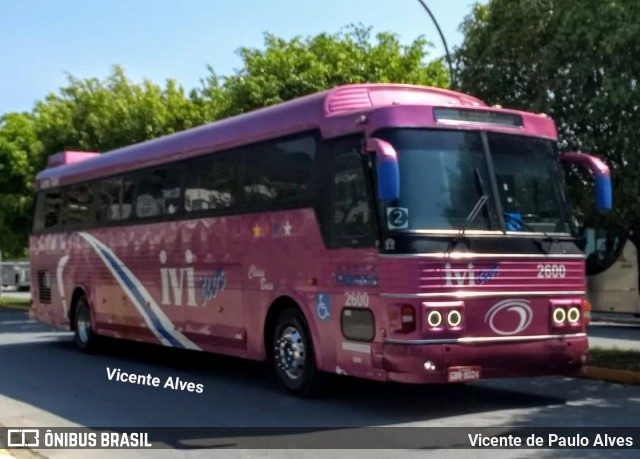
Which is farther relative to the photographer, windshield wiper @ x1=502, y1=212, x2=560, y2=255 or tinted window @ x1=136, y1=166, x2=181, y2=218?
tinted window @ x1=136, y1=166, x2=181, y2=218

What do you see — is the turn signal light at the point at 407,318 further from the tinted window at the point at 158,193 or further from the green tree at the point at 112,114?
the green tree at the point at 112,114

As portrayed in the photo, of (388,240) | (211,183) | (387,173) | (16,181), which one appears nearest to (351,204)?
(388,240)

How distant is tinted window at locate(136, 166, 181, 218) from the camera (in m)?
14.6

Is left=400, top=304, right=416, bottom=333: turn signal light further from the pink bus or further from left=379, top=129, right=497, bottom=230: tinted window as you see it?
left=379, top=129, right=497, bottom=230: tinted window

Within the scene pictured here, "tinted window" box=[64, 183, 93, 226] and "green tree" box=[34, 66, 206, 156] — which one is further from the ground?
"green tree" box=[34, 66, 206, 156]

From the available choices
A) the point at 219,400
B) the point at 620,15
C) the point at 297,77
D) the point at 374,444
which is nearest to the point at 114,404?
the point at 219,400

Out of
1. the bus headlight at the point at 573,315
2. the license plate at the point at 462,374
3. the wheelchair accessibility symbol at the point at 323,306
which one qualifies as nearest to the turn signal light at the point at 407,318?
the license plate at the point at 462,374

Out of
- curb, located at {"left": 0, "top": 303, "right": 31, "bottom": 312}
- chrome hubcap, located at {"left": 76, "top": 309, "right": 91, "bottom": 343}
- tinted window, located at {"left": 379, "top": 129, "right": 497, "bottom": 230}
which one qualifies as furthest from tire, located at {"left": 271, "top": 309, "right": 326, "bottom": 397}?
curb, located at {"left": 0, "top": 303, "right": 31, "bottom": 312}

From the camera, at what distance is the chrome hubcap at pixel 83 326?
17.9 m

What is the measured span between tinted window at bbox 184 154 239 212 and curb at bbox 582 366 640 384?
5.05 m

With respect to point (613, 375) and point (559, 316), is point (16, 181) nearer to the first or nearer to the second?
point (613, 375)

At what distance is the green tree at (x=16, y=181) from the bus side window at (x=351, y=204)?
23.3 m

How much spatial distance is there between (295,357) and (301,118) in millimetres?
2758

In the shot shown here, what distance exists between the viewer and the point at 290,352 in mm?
11547
